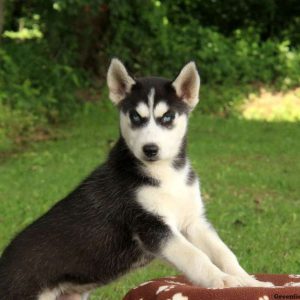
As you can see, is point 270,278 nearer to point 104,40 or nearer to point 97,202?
point 97,202

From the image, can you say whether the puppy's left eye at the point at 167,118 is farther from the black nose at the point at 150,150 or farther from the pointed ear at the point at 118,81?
the pointed ear at the point at 118,81

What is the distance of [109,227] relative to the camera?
481 cm

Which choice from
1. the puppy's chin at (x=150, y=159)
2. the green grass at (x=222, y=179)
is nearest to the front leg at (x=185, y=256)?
the puppy's chin at (x=150, y=159)

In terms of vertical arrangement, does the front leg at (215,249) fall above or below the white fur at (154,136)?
below

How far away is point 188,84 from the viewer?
4984 millimetres

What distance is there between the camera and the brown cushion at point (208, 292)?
4.14 metres

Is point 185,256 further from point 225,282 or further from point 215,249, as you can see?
point 215,249

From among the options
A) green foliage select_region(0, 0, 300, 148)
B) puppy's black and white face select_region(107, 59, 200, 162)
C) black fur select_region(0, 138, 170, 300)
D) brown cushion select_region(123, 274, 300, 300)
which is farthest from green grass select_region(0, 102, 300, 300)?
puppy's black and white face select_region(107, 59, 200, 162)

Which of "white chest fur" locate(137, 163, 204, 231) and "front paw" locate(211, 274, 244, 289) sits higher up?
"white chest fur" locate(137, 163, 204, 231)

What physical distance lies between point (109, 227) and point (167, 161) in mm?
577

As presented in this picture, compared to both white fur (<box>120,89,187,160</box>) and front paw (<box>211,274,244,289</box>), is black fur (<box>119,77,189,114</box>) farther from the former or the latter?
front paw (<box>211,274,244,289</box>)

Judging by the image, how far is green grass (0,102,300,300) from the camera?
7.30 meters

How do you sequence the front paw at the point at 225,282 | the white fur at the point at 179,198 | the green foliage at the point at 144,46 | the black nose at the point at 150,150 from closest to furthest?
the front paw at the point at 225,282 < the white fur at the point at 179,198 < the black nose at the point at 150,150 < the green foliage at the point at 144,46

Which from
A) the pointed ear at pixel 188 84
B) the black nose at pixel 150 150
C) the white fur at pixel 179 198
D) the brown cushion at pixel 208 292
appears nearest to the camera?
the brown cushion at pixel 208 292
